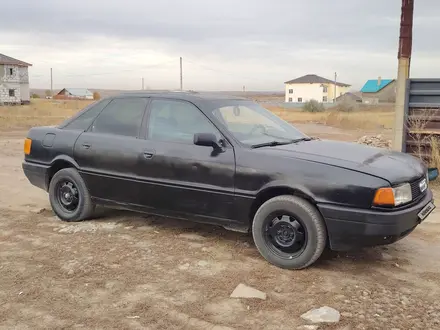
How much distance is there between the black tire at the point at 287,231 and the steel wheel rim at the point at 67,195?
8.24 ft

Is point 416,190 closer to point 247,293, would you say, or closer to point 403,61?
point 247,293

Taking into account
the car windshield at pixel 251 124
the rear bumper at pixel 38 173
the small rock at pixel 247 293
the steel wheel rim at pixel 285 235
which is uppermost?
the car windshield at pixel 251 124

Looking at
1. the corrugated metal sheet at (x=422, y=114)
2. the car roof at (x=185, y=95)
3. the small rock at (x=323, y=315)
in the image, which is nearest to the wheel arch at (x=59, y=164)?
the car roof at (x=185, y=95)

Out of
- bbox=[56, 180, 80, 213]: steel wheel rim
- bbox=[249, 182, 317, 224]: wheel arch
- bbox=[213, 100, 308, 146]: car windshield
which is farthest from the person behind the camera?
bbox=[56, 180, 80, 213]: steel wheel rim

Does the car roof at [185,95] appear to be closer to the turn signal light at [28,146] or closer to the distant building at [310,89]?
the turn signal light at [28,146]

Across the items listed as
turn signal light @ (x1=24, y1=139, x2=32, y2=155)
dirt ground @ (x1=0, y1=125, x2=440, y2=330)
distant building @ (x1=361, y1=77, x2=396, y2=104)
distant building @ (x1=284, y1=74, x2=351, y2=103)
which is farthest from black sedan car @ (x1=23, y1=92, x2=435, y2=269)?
distant building @ (x1=284, y1=74, x2=351, y2=103)

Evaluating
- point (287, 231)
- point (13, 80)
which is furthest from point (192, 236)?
point (13, 80)

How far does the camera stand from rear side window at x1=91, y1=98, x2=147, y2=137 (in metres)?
5.51

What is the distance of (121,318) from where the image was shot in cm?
349

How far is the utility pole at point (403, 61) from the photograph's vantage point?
30.1 ft

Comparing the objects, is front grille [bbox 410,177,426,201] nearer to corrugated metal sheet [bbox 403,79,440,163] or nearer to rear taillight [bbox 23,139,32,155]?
corrugated metal sheet [bbox 403,79,440,163]

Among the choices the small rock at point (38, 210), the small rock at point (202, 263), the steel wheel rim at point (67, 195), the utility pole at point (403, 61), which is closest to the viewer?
the small rock at point (202, 263)

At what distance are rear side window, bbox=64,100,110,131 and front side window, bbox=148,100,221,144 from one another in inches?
32.0

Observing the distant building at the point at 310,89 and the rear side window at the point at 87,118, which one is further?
the distant building at the point at 310,89
